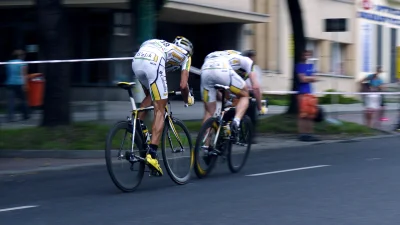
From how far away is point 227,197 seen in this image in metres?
8.62

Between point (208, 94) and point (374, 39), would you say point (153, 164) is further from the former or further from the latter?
point (374, 39)

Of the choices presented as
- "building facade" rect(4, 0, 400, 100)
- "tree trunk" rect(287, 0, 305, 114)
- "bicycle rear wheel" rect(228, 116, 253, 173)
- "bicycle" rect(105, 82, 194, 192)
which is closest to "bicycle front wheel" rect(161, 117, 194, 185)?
"bicycle" rect(105, 82, 194, 192)

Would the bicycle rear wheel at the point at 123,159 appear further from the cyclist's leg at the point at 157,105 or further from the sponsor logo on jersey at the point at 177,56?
the sponsor logo on jersey at the point at 177,56

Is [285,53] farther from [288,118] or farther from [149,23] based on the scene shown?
[149,23]

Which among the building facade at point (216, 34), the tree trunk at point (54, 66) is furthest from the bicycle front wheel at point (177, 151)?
the building facade at point (216, 34)

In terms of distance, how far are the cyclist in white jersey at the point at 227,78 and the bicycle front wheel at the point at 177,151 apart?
3.16 ft

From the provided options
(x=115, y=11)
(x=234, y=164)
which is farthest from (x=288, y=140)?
(x=115, y=11)

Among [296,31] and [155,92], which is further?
[296,31]

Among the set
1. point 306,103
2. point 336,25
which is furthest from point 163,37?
point 306,103

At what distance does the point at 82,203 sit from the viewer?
27.4ft

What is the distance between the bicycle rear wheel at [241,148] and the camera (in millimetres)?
10570

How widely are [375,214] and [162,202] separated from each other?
224cm

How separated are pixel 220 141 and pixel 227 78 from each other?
2.84 feet

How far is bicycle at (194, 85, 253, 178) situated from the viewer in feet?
32.4
